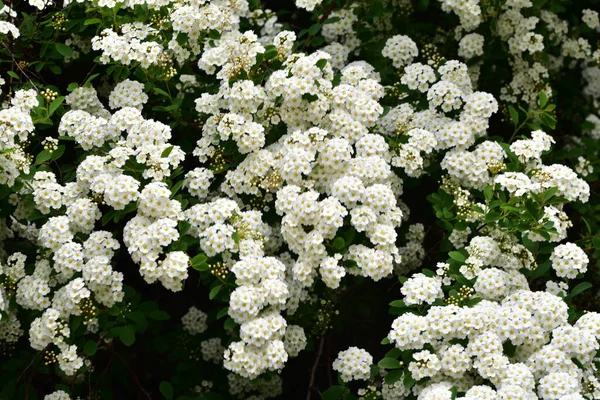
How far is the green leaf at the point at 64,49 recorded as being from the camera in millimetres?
5234

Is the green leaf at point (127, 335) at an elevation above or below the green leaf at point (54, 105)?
below

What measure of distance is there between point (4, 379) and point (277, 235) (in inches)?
71.4

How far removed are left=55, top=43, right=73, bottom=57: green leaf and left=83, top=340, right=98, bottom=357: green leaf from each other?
1.75m

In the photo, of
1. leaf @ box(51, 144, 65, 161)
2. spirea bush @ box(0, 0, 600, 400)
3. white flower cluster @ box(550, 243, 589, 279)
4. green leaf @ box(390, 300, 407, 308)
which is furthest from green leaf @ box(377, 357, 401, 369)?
leaf @ box(51, 144, 65, 161)

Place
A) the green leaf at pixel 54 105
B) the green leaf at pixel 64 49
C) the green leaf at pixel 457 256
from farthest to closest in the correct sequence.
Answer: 1. the green leaf at pixel 64 49
2. the green leaf at pixel 54 105
3. the green leaf at pixel 457 256

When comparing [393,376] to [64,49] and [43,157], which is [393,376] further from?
[64,49]

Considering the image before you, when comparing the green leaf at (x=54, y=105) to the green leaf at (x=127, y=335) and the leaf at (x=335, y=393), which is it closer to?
the green leaf at (x=127, y=335)

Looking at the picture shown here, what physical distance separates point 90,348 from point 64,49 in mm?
1836

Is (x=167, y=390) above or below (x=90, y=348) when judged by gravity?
below

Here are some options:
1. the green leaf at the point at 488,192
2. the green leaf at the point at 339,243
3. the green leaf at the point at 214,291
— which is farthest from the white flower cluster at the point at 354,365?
the green leaf at the point at 488,192

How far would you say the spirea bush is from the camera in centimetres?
443

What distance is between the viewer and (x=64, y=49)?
5.25 meters

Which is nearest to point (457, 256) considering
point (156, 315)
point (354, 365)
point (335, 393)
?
point (354, 365)

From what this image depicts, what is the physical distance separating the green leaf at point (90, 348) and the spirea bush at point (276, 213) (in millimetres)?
12
